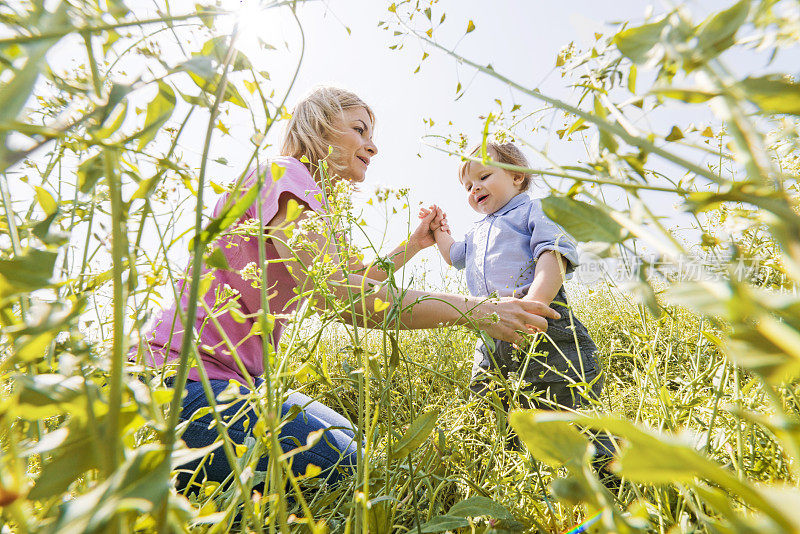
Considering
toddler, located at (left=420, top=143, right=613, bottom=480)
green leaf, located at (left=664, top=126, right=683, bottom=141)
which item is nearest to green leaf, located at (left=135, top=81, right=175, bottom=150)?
green leaf, located at (left=664, top=126, right=683, bottom=141)

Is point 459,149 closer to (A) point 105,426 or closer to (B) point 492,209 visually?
(A) point 105,426

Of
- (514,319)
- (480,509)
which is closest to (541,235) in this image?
(514,319)

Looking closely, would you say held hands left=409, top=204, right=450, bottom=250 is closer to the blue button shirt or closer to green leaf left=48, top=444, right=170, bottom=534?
the blue button shirt

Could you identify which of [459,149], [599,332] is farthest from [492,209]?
[459,149]

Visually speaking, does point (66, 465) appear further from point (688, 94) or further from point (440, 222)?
point (440, 222)

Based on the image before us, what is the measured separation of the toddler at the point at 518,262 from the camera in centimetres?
156

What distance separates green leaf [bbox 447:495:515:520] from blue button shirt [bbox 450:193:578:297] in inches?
53.4

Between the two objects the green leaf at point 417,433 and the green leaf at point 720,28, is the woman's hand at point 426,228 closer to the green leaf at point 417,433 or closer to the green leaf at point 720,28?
the green leaf at point 417,433

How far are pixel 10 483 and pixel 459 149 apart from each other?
0.61 m

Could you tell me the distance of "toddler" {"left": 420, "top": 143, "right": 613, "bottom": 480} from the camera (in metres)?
1.56

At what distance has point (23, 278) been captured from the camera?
0.20m

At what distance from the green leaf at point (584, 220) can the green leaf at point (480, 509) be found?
11.2 inches

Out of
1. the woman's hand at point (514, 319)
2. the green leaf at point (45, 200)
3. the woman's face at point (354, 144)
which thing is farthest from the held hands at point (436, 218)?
the green leaf at point (45, 200)

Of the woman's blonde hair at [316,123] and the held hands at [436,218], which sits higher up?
the woman's blonde hair at [316,123]
